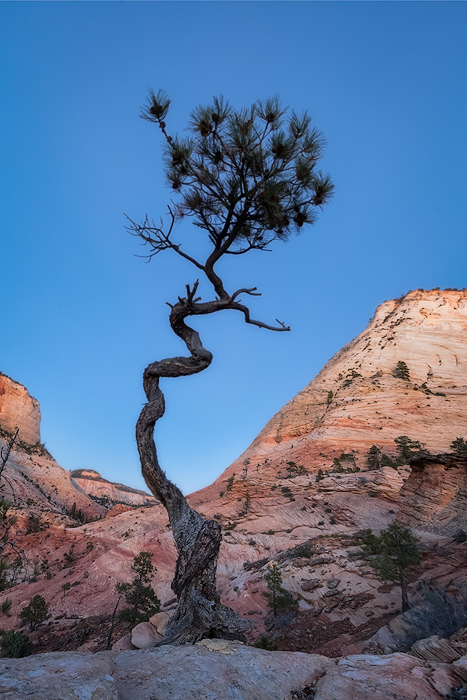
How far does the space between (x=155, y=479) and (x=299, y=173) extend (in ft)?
22.9

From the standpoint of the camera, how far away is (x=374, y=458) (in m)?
28.9

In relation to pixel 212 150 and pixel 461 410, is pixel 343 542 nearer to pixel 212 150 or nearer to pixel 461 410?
pixel 212 150

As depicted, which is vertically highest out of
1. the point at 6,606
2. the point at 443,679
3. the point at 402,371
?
the point at 402,371

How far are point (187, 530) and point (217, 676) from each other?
9.18 feet

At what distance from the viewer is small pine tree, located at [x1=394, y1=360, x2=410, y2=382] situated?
1662 inches

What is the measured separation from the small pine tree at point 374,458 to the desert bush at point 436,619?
841 inches

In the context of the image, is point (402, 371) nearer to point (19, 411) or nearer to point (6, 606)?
point (6, 606)

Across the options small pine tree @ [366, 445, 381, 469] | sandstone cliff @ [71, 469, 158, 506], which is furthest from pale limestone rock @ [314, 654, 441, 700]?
sandstone cliff @ [71, 469, 158, 506]

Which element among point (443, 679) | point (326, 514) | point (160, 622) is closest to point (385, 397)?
point (326, 514)

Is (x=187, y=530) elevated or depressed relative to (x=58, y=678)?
elevated

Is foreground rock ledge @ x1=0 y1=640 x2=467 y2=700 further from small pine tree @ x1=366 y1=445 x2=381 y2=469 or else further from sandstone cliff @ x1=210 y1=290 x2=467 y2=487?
sandstone cliff @ x1=210 y1=290 x2=467 y2=487

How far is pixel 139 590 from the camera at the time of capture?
12.0 meters

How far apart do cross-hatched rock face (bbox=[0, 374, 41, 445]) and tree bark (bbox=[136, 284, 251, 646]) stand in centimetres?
5116

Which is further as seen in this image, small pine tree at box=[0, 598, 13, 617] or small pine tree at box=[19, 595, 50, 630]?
small pine tree at box=[0, 598, 13, 617]
